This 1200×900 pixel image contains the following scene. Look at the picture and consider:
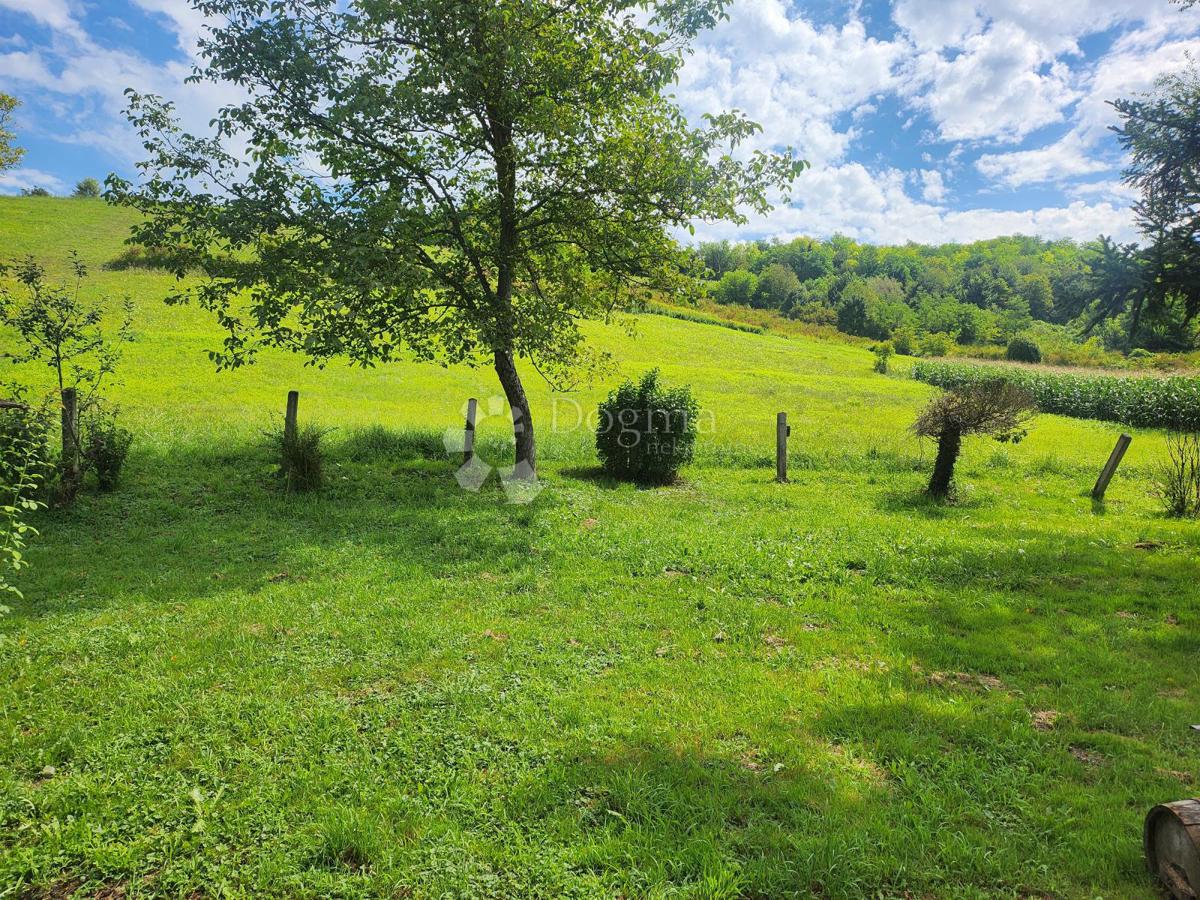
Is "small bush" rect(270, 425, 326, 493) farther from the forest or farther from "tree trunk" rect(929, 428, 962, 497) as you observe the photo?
the forest

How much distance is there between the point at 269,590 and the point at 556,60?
34.2 ft

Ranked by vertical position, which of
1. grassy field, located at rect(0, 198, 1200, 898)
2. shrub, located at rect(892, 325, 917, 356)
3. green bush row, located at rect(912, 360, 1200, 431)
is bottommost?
grassy field, located at rect(0, 198, 1200, 898)

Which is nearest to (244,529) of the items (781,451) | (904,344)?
(781,451)

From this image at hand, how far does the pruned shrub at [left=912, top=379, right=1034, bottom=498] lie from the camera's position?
13.4 m

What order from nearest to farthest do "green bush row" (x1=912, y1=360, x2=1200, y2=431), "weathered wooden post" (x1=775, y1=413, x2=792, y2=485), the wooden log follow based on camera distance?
the wooden log
"weathered wooden post" (x1=775, y1=413, x2=792, y2=485)
"green bush row" (x1=912, y1=360, x2=1200, y2=431)

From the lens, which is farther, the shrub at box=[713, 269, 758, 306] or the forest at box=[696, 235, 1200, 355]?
the shrub at box=[713, 269, 758, 306]

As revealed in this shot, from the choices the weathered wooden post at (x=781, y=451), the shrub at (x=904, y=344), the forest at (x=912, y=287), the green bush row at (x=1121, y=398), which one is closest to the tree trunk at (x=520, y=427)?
the weathered wooden post at (x=781, y=451)

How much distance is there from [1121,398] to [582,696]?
42377 mm

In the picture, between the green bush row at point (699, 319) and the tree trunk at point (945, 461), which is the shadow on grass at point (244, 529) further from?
the green bush row at point (699, 319)

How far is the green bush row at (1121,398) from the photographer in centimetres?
3152

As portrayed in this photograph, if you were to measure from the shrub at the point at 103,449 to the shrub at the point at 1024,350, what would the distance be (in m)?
80.4

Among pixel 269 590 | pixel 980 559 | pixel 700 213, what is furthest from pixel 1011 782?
pixel 700 213

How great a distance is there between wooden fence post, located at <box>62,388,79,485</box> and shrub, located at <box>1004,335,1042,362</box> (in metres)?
81.0

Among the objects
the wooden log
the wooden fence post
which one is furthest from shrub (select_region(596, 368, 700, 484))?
the wooden log
